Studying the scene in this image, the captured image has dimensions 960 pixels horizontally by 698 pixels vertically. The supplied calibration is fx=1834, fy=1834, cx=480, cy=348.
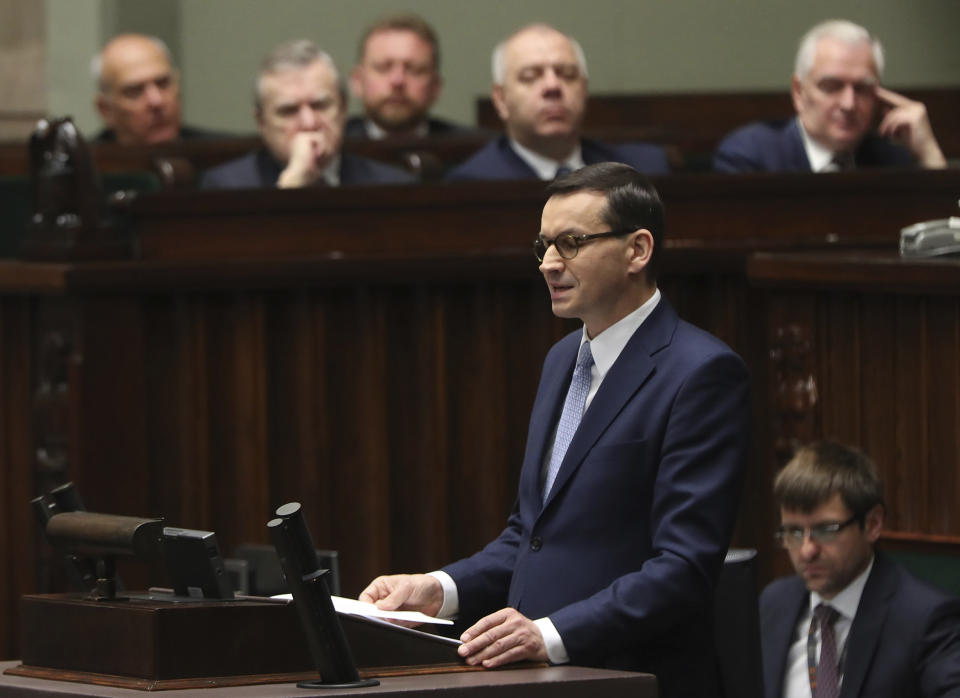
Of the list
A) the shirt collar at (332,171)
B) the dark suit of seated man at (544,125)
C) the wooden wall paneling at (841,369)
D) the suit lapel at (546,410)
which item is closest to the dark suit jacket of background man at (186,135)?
the shirt collar at (332,171)

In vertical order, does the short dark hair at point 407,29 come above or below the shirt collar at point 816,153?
above

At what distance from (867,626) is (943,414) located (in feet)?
1.77

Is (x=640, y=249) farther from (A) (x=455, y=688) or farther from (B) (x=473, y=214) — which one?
(B) (x=473, y=214)

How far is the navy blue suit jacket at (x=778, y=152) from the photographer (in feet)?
18.2

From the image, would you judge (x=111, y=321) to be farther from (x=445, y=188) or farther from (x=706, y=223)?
(x=706, y=223)

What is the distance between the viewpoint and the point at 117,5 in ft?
27.8

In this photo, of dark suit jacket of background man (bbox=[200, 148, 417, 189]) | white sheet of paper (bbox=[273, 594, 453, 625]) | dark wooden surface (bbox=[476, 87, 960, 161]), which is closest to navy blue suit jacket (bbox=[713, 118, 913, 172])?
dark suit jacket of background man (bbox=[200, 148, 417, 189])

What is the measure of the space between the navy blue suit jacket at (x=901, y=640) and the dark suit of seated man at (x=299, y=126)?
2381mm

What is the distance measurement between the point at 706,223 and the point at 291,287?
1.10 m

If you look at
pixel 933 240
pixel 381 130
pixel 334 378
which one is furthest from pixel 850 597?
pixel 381 130

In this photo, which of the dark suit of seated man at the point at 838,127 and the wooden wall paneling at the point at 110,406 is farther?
the dark suit of seated man at the point at 838,127

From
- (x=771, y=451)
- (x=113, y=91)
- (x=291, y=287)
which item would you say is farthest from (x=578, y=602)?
(x=113, y=91)

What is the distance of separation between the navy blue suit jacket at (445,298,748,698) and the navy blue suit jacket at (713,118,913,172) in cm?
271

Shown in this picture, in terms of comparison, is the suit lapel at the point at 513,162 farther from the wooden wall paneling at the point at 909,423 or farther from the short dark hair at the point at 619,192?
the short dark hair at the point at 619,192
